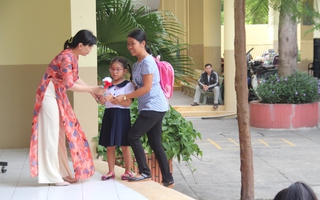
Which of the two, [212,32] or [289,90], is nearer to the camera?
Answer: [289,90]

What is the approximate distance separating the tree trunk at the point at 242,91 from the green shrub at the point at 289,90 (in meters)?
7.58

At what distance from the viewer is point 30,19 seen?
29.0 ft

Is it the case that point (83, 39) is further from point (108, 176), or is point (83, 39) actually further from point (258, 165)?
point (258, 165)

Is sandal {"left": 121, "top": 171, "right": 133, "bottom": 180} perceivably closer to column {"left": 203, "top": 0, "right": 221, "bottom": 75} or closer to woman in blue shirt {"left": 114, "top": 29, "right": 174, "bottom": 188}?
woman in blue shirt {"left": 114, "top": 29, "right": 174, "bottom": 188}

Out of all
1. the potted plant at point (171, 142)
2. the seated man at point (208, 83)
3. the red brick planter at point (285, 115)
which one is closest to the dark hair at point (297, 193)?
the potted plant at point (171, 142)

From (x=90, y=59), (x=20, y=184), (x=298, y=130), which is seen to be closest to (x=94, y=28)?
(x=90, y=59)

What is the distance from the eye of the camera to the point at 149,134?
685cm

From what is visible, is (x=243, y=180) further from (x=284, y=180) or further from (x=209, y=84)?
(x=209, y=84)

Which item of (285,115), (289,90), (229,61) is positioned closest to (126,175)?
(285,115)

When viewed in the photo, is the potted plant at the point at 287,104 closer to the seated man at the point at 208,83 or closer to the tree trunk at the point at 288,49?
the tree trunk at the point at 288,49

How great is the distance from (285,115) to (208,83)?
4092 mm

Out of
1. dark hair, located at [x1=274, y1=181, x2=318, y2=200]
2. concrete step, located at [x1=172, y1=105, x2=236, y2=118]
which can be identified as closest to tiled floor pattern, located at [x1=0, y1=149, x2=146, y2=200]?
dark hair, located at [x1=274, y1=181, x2=318, y2=200]

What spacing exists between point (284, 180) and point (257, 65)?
40.4ft

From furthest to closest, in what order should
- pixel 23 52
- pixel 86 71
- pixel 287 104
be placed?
pixel 287 104, pixel 23 52, pixel 86 71
